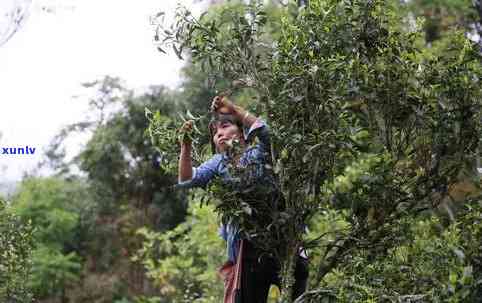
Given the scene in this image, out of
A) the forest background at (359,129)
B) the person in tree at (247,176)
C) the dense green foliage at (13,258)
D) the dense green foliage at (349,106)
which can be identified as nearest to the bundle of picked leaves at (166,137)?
the forest background at (359,129)

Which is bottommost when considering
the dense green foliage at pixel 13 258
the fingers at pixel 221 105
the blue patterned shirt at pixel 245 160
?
the dense green foliage at pixel 13 258

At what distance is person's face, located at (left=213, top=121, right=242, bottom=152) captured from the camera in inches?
83.9

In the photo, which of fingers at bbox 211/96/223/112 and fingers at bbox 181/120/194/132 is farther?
fingers at bbox 211/96/223/112

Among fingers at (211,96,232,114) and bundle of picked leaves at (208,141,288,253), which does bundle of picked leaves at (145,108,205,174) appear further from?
bundle of picked leaves at (208,141,288,253)

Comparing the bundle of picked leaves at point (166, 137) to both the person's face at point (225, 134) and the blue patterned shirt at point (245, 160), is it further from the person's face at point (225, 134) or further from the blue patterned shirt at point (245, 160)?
the blue patterned shirt at point (245, 160)

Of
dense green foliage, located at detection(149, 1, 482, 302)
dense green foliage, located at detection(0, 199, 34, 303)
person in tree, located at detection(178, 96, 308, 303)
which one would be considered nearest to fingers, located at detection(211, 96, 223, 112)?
person in tree, located at detection(178, 96, 308, 303)

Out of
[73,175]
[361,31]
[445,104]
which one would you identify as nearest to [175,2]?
[361,31]

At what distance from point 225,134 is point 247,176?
24cm

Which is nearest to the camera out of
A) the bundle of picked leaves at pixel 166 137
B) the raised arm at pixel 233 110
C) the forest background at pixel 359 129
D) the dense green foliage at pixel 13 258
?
the forest background at pixel 359 129

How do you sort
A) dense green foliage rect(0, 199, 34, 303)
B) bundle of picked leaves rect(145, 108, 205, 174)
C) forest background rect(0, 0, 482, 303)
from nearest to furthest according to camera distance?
forest background rect(0, 0, 482, 303), bundle of picked leaves rect(145, 108, 205, 174), dense green foliage rect(0, 199, 34, 303)

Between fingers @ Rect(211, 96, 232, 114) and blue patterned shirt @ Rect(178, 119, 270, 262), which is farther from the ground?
fingers @ Rect(211, 96, 232, 114)

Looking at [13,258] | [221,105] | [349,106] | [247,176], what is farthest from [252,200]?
[13,258]

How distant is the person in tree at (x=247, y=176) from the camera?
6.53ft

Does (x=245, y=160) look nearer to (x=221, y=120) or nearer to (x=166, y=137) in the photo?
(x=221, y=120)
